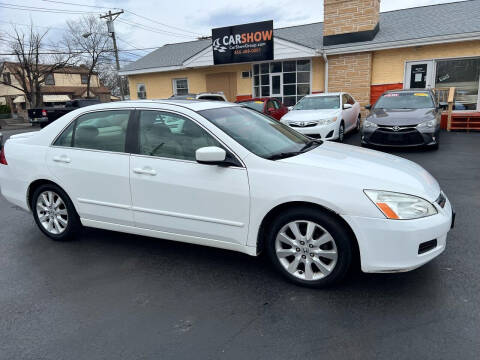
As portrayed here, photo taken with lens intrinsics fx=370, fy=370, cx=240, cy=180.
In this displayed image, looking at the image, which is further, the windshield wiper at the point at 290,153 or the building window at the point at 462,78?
the building window at the point at 462,78

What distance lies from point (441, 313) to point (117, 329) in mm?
2371

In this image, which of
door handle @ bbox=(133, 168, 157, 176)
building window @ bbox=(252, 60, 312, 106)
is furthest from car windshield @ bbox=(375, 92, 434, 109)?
door handle @ bbox=(133, 168, 157, 176)

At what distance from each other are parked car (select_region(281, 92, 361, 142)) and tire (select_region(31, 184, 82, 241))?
677 centimetres

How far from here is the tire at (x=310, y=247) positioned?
2920 mm

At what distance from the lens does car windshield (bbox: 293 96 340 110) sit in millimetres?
10995

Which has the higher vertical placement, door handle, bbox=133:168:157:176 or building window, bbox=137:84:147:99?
building window, bbox=137:84:147:99

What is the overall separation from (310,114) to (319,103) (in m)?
1.21

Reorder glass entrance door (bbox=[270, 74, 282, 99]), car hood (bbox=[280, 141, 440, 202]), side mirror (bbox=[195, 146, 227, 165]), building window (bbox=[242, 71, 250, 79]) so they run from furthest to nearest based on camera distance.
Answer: building window (bbox=[242, 71, 250, 79]) → glass entrance door (bbox=[270, 74, 282, 99]) → side mirror (bbox=[195, 146, 227, 165]) → car hood (bbox=[280, 141, 440, 202])

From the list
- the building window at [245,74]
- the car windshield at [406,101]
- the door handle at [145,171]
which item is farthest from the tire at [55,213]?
the building window at [245,74]

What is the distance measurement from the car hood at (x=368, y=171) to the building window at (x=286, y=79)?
13.7 meters

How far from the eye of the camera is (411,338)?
8.09 feet

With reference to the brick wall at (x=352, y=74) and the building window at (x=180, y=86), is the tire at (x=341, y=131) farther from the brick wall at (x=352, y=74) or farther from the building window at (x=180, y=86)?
the building window at (x=180, y=86)

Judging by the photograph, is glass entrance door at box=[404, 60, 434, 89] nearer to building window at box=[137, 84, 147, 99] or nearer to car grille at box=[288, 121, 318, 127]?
car grille at box=[288, 121, 318, 127]

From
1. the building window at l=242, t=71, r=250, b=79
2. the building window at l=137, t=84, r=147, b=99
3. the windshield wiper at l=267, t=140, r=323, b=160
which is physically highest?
the building window at l=242, t=71, r=250, b=79
